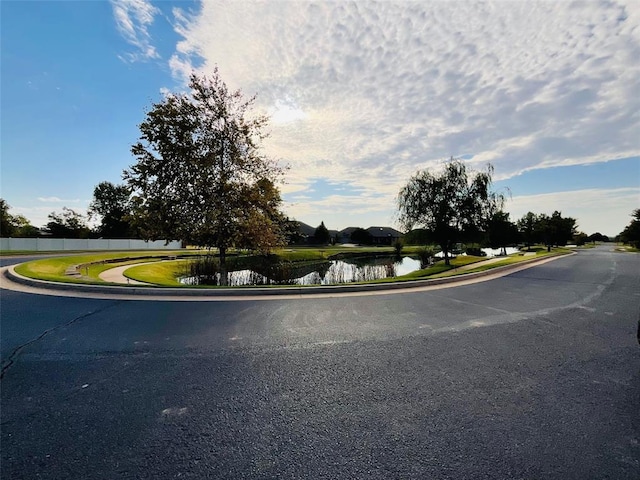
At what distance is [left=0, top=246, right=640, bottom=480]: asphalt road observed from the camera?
98.4 inches

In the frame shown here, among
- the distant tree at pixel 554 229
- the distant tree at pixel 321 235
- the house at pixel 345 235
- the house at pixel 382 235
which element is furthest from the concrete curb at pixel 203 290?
the house at pixel 345 235

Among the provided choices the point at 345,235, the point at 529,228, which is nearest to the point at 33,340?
the point at 529,228

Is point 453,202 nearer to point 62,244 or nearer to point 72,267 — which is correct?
point 72,267

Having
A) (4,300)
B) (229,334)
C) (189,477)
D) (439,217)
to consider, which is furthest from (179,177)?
(439,217)

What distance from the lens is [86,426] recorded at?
116 inches

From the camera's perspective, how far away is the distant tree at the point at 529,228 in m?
51.3

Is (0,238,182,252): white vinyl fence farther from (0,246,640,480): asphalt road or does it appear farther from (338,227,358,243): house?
(338,227,358,243): house

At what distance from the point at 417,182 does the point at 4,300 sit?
2150 cm

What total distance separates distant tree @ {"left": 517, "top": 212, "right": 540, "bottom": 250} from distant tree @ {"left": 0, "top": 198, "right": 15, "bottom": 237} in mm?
77136

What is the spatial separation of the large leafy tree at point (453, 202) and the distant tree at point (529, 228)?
34.4 metres

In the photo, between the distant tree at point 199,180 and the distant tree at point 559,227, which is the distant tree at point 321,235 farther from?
the distant tree at point 199,180

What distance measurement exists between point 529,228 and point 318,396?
5968 centimetres

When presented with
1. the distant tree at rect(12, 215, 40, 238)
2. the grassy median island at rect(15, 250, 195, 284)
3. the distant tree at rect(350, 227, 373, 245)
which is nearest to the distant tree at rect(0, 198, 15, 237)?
the distant tree at rect(12, 215, 40, 238)

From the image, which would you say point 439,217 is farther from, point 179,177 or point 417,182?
point 179,177
